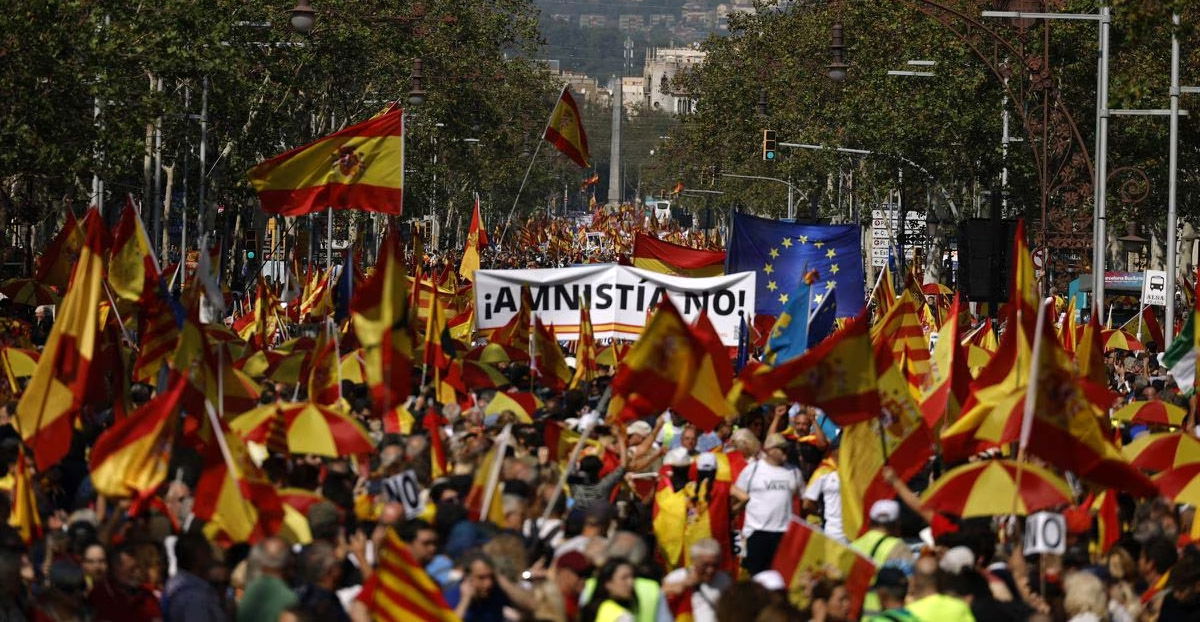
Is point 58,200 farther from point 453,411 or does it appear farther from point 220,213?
point 453,411

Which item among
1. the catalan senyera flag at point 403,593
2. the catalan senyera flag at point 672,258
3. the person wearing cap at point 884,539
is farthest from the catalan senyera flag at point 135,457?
the catalan senyera flag at point 672,258

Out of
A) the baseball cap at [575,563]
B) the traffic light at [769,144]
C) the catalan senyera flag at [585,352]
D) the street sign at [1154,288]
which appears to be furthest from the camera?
the traffic light at [769,144]

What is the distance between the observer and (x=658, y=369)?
1234 cm

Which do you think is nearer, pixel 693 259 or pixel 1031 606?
pixel 1031 606

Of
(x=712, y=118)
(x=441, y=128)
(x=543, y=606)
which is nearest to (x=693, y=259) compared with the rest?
(x=543, y=606)

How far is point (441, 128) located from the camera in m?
62.3

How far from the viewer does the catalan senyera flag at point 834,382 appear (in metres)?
12.1

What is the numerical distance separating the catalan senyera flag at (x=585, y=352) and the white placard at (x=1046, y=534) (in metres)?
8.72

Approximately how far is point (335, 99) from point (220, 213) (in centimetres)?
520

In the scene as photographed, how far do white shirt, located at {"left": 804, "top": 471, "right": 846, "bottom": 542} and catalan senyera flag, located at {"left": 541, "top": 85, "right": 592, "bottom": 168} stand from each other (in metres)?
15.3

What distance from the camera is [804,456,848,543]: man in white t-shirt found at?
42.8ft

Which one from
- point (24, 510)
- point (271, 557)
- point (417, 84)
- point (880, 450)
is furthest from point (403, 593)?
point (417, 84)

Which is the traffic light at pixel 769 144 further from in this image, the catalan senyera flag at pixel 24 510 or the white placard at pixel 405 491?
the catalan senyera flag at pixel 24 510

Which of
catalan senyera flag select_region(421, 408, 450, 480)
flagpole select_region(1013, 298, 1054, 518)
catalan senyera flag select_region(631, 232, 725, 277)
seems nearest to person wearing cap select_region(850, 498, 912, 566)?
flagpole select_region(1013, 298, 1054, 518)
